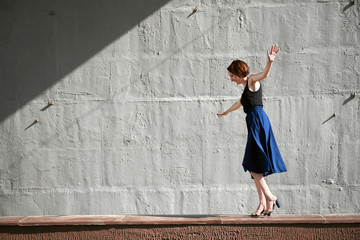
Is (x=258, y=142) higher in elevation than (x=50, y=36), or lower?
lower

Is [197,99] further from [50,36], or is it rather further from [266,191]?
[50,36]

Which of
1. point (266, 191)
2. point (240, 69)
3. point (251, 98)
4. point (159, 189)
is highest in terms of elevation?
point (240, 69)

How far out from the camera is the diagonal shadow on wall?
5594mm

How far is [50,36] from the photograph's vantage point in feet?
18.5

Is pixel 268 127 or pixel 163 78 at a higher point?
pixel 163 78

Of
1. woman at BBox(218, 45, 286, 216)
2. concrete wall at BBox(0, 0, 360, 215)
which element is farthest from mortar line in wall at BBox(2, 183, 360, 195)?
woman at BBox(218, 45, 286, 216)

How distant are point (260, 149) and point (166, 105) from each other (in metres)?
2.06

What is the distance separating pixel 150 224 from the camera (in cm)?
391

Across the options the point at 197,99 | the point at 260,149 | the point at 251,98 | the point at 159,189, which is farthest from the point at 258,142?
the point at 159,189

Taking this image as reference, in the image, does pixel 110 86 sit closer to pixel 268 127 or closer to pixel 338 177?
pixel 268 127

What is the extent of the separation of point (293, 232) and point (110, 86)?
317cm

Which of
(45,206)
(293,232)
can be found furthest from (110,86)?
(293,232)

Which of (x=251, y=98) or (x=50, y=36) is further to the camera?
(x=50, y=36)

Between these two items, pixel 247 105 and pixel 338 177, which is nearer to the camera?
pixel 247 105
